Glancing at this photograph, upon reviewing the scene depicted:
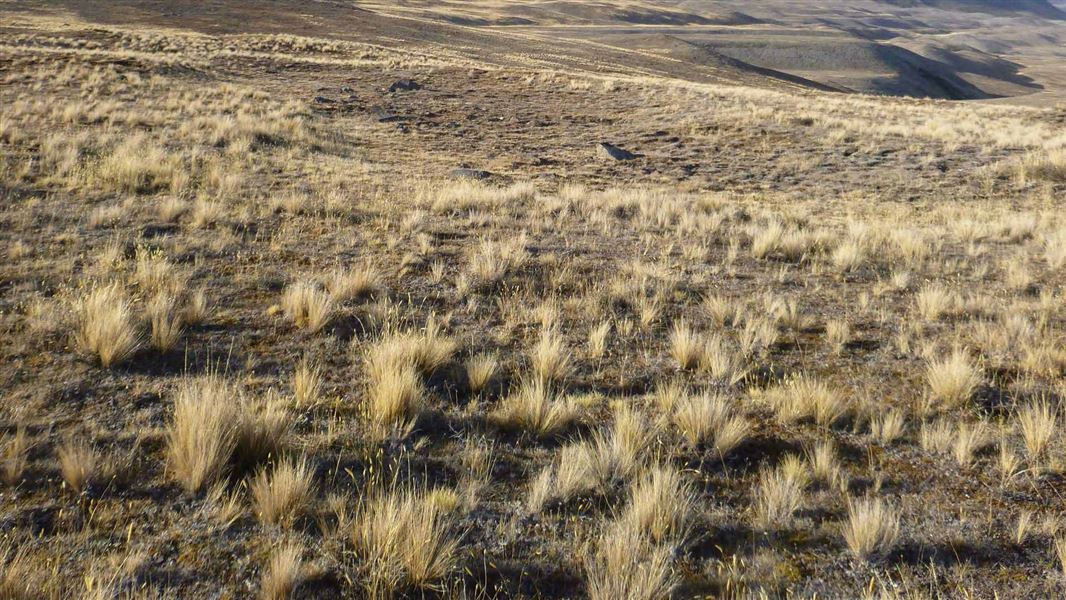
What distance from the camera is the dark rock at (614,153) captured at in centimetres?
1925

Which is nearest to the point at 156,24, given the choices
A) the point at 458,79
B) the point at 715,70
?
the point at 458,79

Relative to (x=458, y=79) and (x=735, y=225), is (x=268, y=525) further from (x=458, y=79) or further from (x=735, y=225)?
(x=458, y=79)

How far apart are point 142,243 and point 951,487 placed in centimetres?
820

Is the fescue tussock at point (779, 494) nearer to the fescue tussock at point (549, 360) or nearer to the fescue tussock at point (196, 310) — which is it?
the fescue tussock at point (549, 360)

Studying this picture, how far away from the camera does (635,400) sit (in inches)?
186

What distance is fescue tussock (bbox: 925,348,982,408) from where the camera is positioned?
4.84 meters

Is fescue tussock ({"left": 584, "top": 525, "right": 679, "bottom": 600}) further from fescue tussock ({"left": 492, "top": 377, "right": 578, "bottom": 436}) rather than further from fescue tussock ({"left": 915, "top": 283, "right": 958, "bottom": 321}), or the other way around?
fescue tussock ({"left": 915, "top": 283, "right": 958, "bottom": 321})

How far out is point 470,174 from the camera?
14.7 metres

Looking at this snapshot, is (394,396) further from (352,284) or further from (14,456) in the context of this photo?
(352,284)

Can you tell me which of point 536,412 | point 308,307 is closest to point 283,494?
point 536,412

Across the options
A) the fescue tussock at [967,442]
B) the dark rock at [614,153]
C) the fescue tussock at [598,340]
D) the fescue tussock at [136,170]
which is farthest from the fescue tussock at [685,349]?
Answer: the dark rock at [614,153]

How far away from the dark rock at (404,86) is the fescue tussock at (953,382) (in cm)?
2722

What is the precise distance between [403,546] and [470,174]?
495 inches

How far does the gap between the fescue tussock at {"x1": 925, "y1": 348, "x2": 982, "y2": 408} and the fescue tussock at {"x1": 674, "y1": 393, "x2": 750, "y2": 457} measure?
5.85 feet
